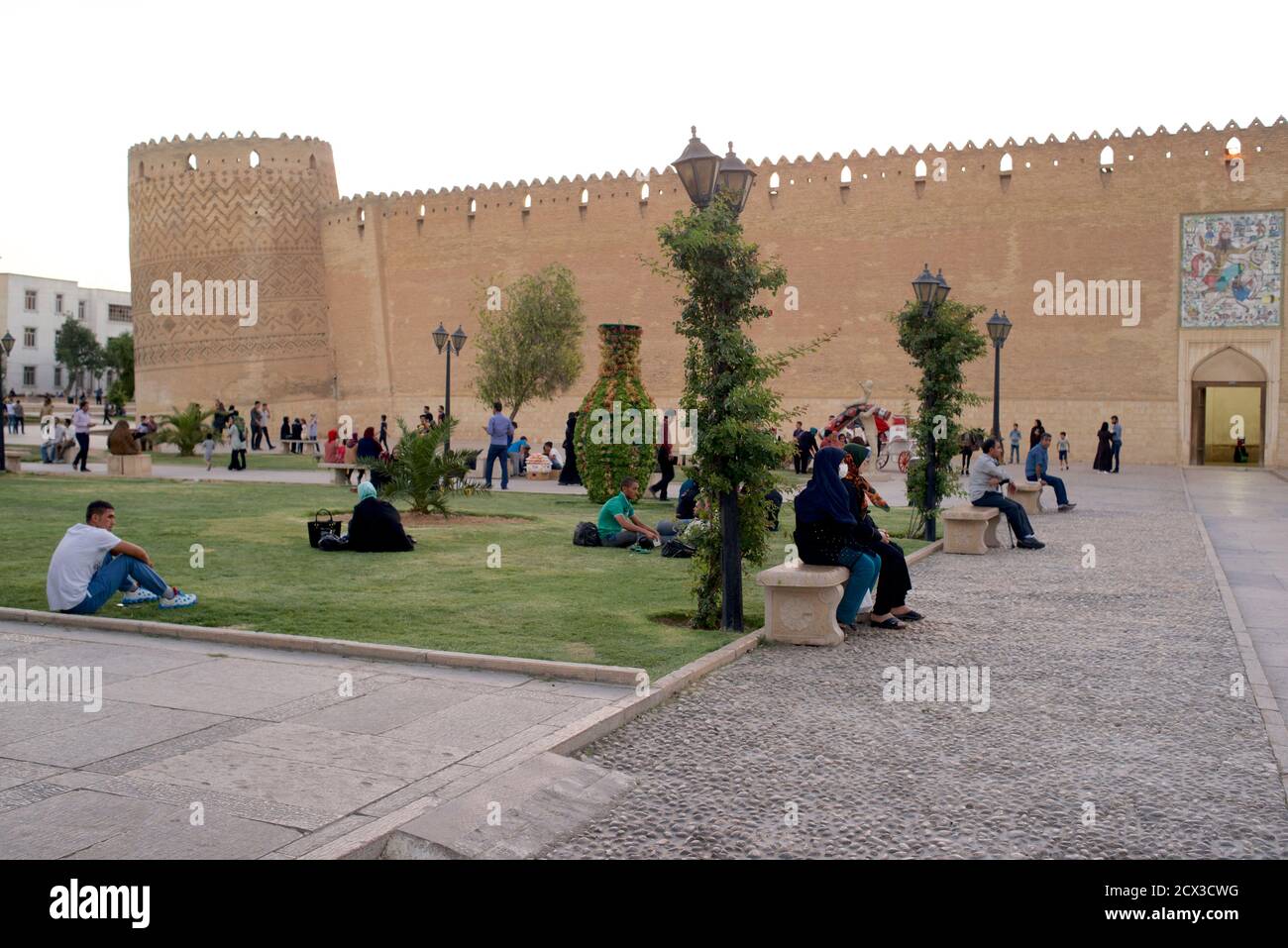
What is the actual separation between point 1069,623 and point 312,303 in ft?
110

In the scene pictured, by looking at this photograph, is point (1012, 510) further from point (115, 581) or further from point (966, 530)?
point (115, 581)

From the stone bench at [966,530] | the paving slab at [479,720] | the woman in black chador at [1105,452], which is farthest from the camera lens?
the woman in black chador at [1105,452]

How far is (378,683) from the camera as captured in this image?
5.29 m

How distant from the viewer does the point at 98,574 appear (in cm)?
689

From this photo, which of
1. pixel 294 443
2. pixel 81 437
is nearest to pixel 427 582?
pixel 81 437

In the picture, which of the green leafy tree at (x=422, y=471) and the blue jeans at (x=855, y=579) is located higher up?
the green leafy tree at (x=422, y=471)

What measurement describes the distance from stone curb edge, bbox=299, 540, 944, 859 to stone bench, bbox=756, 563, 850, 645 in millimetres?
174

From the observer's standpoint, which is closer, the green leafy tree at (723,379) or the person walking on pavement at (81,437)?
the green leafy tree at (723,379)

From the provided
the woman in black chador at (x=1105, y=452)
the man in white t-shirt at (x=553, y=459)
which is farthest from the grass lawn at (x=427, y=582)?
the woman in black chador at (x=1105, y=452)

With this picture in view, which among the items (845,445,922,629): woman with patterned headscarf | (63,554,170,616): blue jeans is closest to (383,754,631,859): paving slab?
(845,445,922,629): woman with patterned headscarf

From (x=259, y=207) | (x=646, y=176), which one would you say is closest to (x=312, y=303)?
(x=259, y=207)

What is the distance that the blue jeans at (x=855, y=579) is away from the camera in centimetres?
685

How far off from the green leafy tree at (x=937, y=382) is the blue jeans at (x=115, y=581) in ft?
25.1

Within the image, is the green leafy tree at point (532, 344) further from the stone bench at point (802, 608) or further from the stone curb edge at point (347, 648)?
the stone bench at point (802, 608)
